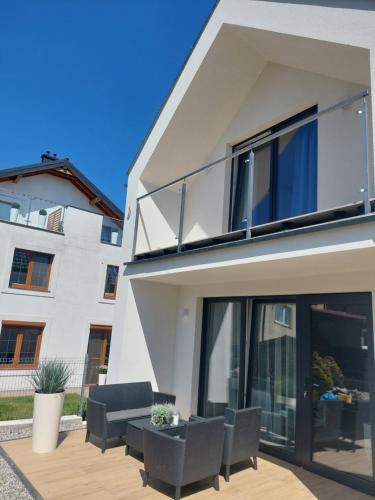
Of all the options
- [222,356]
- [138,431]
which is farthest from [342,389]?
[138,431]

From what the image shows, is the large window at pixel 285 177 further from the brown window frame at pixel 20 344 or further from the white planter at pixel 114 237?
the white planter at pixel 114 237

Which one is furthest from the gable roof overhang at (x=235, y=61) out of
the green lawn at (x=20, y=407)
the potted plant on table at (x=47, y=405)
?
the green lawn at (x=20, y=407)

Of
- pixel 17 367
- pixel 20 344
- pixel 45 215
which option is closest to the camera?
pixel 17 367

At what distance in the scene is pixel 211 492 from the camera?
4125mm

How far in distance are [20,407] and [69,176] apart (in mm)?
10690

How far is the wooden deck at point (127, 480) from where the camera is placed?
158 inches

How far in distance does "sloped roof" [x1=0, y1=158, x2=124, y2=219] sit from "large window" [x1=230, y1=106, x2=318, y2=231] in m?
11.4

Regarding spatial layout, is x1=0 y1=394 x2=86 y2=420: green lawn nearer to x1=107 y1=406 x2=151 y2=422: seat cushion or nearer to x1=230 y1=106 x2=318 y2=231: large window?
x1=107 y1=406 x2=151 y2=422: seat cushion

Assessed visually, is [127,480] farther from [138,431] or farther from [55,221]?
[55,221]

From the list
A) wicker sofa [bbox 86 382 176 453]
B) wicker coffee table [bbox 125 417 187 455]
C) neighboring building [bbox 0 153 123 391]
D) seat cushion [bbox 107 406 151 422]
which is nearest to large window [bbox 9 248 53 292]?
neighboring building [bbox 0 153 123 391]

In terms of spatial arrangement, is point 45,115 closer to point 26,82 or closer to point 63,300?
point 26,82

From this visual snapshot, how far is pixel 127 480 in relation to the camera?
4340mm

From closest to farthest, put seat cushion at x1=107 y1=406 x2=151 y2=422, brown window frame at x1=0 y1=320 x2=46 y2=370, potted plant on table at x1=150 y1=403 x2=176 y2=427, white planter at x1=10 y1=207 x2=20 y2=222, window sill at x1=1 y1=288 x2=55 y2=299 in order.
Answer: potted plant on table at x1=150 y1=403 x2=176 y2=427, seat cushion at x1=107 y1=406 x2=151 y2=422, brown window frame at x1=0 y1=320 x2=46 y2=370, window sill at x1=1 y1=288 x2=55 y2=299, white planter at x1=10 y1=207 x2=20 y2=222

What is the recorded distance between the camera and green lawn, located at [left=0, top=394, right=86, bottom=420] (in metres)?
7.78
